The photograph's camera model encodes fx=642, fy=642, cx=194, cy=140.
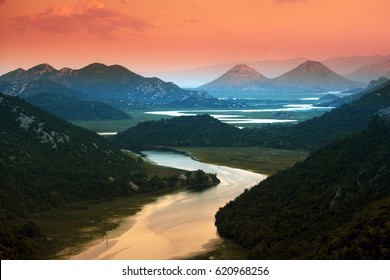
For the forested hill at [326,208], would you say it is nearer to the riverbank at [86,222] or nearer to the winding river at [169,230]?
the winding river at [169,230]

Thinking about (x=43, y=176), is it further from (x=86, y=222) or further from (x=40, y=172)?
(x=86, y=222)

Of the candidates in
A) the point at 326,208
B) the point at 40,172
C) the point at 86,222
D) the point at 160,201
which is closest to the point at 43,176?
the point at 40,172

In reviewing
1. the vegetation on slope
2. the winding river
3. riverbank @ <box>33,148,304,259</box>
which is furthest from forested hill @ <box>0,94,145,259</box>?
the winding river

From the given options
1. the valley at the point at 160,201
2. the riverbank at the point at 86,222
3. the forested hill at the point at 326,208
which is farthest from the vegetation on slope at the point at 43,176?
the forested hill at the point at 326,208

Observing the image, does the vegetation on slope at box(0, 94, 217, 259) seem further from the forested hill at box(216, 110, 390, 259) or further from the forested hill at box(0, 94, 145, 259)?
the forested hill at box(216, 110, 390, 259)
